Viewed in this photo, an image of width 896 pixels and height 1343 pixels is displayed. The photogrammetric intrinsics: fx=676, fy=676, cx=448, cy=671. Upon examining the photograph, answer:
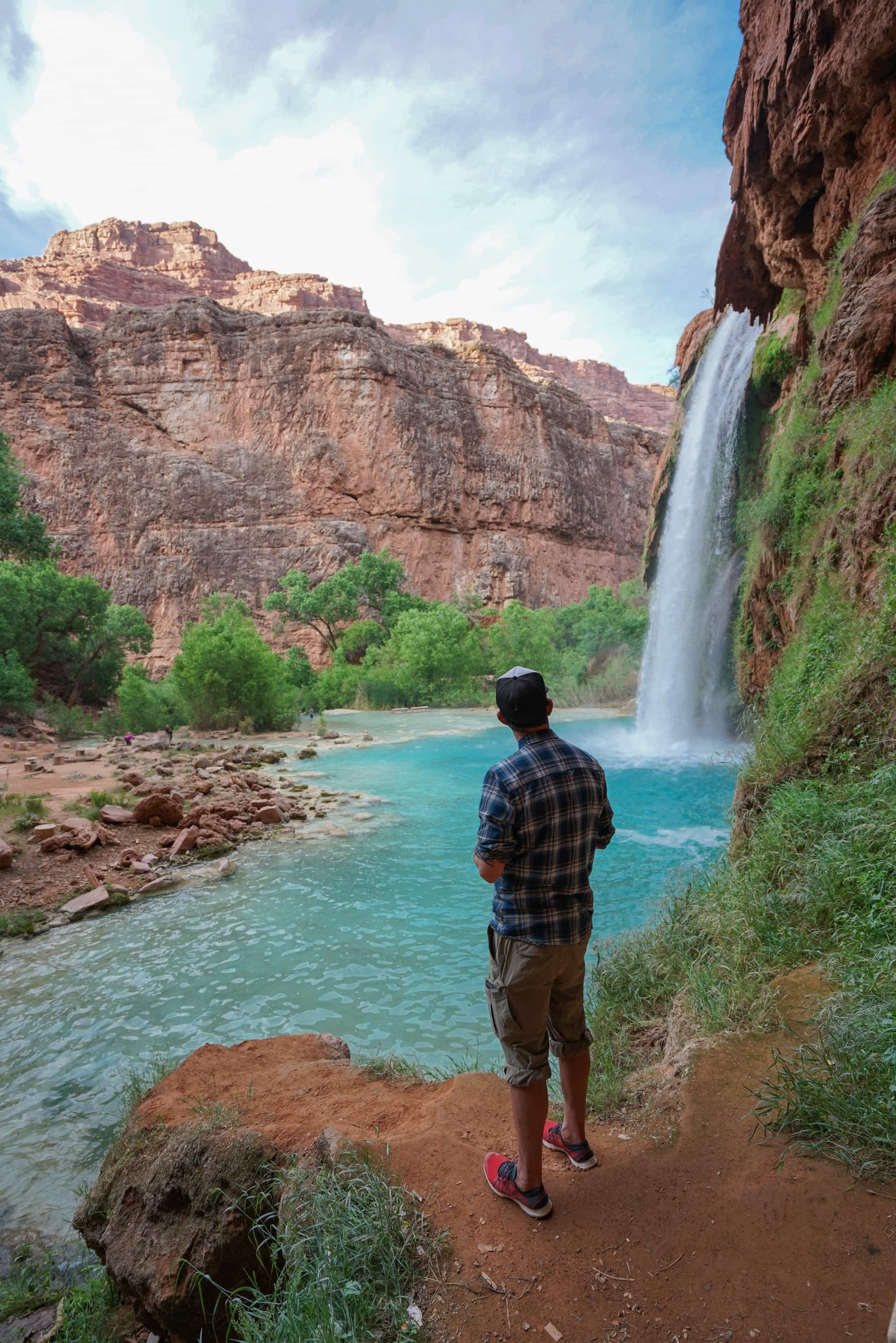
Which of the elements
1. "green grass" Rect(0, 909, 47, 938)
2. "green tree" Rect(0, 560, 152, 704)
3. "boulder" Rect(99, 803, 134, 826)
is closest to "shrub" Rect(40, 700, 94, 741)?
"green tree" Rect(0, 560, 152, 704)

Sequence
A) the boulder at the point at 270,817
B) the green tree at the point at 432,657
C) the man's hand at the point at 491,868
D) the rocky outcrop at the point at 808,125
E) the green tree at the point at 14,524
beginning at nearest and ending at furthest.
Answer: the man's hand at the point at 491,868 → the rocky outcrop at the point at 808,125 → the boulder at the point at 270,817 → the green tree at the point at 14,524 → the green tree at the point at 432,657

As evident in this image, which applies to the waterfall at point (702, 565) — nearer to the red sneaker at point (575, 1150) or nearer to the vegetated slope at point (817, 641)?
the vegetated slope at point (817, 641)

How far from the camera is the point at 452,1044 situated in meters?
4.12

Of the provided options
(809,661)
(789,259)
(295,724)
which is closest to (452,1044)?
(809,661)

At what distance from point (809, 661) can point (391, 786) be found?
8.51 m

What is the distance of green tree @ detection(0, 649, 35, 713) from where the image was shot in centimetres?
1745

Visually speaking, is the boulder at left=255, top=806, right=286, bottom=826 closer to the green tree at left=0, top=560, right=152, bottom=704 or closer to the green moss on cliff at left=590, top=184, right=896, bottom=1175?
the green moss on cliff at left=590, top=184, right=896, bottom=1175

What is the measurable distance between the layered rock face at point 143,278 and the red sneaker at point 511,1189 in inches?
2274

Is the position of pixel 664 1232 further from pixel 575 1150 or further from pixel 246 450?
pixel 246 450

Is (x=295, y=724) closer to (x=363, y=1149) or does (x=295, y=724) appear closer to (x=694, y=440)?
(x=694, y=440)

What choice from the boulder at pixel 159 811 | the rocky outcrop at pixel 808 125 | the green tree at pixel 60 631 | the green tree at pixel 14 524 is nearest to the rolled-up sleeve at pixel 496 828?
the boulder at pixel 159 811

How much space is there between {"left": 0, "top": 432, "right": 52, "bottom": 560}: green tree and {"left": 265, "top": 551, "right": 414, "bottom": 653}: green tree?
14276mm

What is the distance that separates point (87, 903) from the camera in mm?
6301

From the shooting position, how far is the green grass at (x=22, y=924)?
18.9 feet
